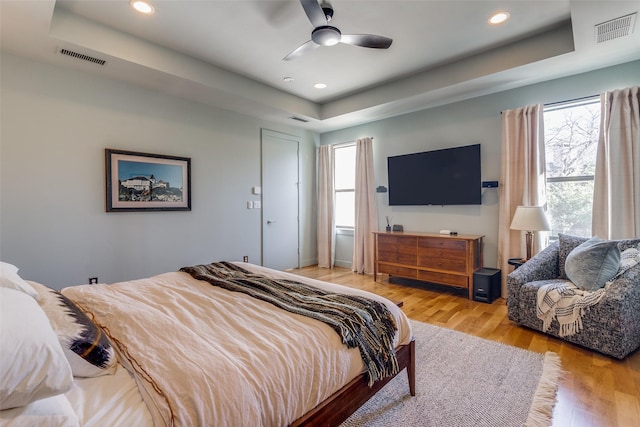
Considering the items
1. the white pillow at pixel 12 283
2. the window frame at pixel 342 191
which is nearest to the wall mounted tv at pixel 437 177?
the window frame at pixel 342 191

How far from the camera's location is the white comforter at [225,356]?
0.98m

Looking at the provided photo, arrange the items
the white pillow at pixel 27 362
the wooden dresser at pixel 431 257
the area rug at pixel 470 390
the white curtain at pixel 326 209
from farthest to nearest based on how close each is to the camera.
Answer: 1. the white curtain at pixel 326 209
2. the wooden dresser at pixel 431 257
3. the area rug at pixel 470 390
4. the white pillow at pixel 27 362

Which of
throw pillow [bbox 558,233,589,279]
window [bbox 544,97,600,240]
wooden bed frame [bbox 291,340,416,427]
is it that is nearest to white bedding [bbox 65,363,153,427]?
wooden bed frame [bbox 291,340,416,427]

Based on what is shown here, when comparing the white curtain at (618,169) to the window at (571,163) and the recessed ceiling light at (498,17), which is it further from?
the recessed ceiling light at (498,17)

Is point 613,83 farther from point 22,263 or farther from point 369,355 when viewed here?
point 22,263

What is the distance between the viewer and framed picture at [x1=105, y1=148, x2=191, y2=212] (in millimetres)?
3465

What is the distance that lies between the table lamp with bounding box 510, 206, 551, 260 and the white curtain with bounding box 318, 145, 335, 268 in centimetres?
302

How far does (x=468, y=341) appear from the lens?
8.54 ft

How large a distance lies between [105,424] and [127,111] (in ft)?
11.9

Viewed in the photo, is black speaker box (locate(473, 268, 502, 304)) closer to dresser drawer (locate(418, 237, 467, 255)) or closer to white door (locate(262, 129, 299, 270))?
dresser drawer (locate(418, 237, 467, 255))

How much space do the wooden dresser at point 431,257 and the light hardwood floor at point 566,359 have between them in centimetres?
24

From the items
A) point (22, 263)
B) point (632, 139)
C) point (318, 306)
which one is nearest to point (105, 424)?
point (318, 306)

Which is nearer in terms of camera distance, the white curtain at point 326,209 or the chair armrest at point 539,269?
the chair armrest at point 539,269

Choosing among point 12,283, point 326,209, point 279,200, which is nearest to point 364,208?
point 326,209
